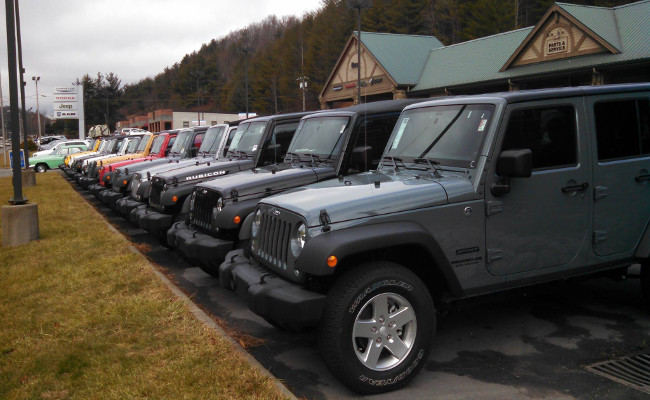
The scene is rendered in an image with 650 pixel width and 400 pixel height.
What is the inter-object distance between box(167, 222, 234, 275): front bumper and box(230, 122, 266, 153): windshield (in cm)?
Answer: 243

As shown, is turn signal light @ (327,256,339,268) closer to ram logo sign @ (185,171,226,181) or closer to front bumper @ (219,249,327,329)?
front bumper @ (219,249,327,329)

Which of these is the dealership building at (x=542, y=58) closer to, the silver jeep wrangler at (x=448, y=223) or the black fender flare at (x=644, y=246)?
the black fender flare at (x=644, y=246)

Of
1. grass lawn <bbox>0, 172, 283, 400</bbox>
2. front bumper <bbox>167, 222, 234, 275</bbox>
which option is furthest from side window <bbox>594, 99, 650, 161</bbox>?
front bumper <bbox>167, 222, 234, 275</bbox>

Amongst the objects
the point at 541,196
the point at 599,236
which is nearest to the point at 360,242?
the point at 541,196

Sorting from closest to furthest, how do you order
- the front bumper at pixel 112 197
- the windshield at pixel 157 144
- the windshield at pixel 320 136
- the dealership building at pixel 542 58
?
the windshield at pixel 320 136 → the front bumper at pixel 112 197 → the windshield at pixel 157 144 → the dealership building at pixel 542 58

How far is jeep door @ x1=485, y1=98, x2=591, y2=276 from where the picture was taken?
444cm

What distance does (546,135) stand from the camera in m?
4.70

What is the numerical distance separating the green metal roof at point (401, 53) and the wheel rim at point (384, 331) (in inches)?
1502

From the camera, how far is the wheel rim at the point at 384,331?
154 inches

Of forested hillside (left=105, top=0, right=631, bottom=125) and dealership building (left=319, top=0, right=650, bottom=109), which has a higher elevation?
forested hillside (left=105, top=0, right=631, bottom=125)

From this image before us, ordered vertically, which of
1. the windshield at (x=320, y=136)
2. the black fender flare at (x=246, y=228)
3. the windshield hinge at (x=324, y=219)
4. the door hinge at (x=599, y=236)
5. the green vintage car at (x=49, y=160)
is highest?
the windshield at (x=320, y=136)

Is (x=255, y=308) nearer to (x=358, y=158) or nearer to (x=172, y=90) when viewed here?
(x=358, y=158)

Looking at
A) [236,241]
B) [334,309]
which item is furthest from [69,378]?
[236,241]

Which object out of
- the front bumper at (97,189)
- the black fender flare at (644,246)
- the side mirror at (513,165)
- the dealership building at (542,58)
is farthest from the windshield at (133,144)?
the dealership building at (542,58)
